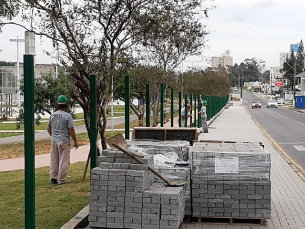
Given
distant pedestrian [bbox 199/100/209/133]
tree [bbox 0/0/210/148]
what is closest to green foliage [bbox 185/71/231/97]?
distant pedestrian [bbox 199/100/209/133]

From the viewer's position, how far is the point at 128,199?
6.21m

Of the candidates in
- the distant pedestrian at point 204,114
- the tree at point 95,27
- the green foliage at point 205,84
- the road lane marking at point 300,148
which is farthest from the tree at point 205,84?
the tree at point 95,27

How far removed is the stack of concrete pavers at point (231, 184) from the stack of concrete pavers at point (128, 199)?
0.74 metres

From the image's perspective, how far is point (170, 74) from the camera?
74.8 feet

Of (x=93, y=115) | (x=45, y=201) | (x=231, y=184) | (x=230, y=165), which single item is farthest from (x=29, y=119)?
(x=45, y=201)

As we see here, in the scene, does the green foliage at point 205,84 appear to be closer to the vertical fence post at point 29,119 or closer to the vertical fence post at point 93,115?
the vertical fence post at point 93,115

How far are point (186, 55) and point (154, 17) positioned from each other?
12146 mm

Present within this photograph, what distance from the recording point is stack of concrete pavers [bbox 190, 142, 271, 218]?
7.02m

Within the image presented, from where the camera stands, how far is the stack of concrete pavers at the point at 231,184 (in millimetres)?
7023

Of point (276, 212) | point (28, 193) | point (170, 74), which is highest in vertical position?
point (170, 74)

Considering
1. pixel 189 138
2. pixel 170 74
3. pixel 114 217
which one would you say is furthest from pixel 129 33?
pixel 170 74

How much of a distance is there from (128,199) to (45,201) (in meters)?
2.49

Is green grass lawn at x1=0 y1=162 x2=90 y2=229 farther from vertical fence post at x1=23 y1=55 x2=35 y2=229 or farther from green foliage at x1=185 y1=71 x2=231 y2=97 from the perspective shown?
green foliage at x1=185 y1=71 x2=231 y2=97

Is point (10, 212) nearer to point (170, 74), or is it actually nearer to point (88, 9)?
point (88, 9)
